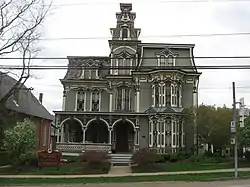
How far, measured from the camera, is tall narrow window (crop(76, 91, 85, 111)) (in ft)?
148

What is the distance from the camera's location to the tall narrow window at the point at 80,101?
1774 inches

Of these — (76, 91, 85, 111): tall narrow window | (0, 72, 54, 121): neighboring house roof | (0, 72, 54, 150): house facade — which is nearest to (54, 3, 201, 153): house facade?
(76, 91, 85, 111): tall narrow window

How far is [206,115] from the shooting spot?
37.1m

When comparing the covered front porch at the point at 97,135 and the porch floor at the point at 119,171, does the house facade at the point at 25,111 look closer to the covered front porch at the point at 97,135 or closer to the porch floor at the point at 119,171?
the covered front porch at the point at 97,135

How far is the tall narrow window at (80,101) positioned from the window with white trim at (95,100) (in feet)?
3.38

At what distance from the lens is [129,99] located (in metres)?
44.0

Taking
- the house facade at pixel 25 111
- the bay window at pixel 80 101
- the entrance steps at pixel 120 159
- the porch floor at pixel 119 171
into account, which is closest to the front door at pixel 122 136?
the bay window at pixel 80 101

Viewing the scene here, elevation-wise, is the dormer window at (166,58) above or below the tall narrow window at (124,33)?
below

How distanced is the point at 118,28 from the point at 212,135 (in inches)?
682

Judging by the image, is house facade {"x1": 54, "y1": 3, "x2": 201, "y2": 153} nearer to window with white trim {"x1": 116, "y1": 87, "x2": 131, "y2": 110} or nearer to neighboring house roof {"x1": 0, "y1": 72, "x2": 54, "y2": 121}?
window with white trim {"x1": 116, "y1": 87, "x2": 131, "y2": 110}

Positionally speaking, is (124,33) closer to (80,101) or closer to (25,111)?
(80,101)

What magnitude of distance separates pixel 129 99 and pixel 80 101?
5.76 meters

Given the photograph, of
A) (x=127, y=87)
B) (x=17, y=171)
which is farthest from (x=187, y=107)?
(x=17, y=171)

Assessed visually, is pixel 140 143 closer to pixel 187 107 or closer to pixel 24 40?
pixel 187 107
